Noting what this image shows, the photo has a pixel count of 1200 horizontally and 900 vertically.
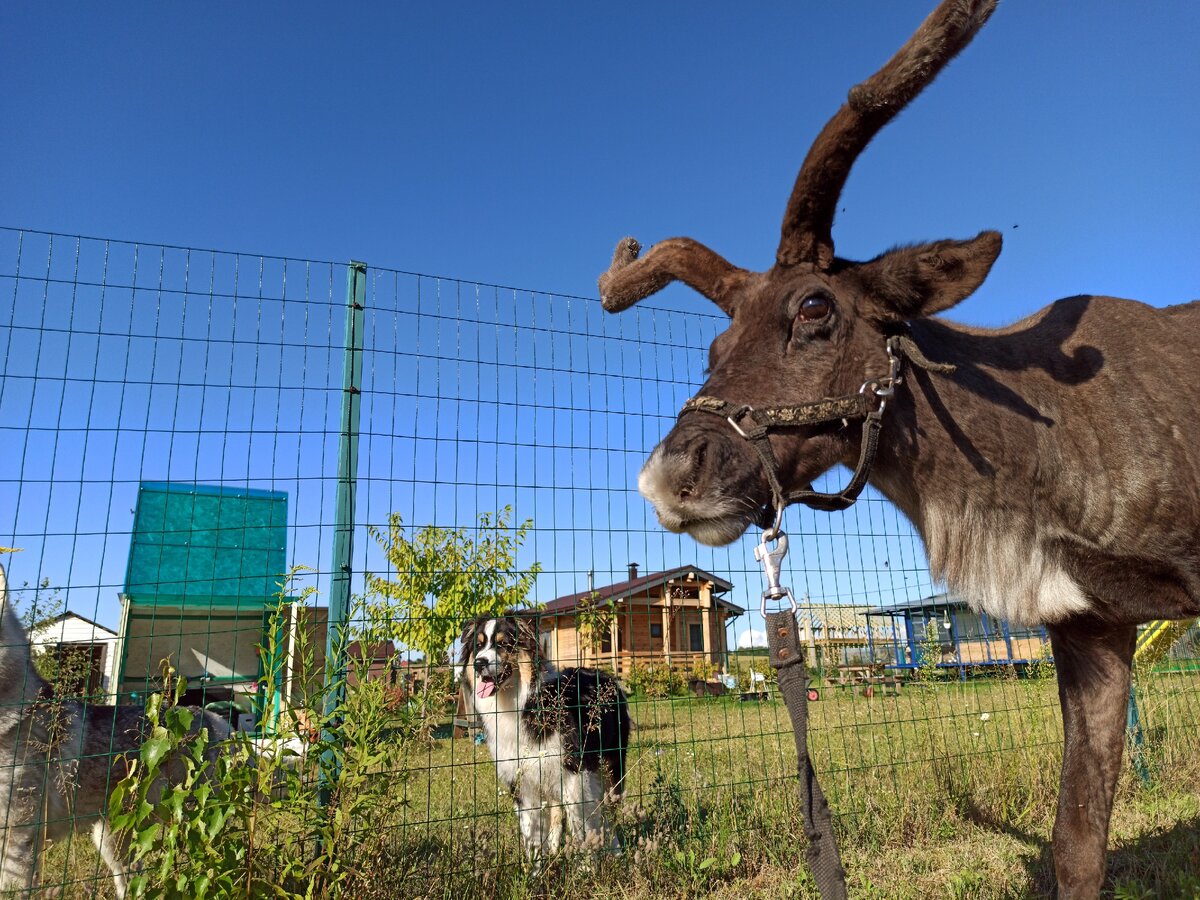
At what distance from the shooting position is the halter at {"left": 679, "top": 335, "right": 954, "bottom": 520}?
2391mm

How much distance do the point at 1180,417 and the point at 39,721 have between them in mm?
5257

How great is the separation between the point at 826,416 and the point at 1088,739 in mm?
2083

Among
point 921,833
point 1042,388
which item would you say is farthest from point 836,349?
point 921,833

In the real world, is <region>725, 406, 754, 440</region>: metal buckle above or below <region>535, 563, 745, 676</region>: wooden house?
above

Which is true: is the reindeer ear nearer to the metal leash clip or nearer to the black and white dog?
the metal leash clip

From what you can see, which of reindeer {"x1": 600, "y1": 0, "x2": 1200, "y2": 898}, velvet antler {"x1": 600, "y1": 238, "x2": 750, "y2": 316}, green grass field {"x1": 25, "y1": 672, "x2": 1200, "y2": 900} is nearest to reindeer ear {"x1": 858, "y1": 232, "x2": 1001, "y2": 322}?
reindeer {"x1": 600, "y1": 0, "x2": 1200, "y2": 898}

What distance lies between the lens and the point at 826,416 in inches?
98.9

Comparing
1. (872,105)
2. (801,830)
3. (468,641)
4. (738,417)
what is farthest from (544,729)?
(872,105)

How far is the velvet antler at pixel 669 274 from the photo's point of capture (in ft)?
10.1

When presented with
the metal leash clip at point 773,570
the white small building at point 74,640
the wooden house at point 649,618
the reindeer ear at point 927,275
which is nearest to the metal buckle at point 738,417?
the metal leash clip at point 773,570

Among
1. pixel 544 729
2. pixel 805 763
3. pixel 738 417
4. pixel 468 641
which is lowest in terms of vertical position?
pixel 544 729

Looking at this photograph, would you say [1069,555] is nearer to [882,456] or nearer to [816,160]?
[882,456]

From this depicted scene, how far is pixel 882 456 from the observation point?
109 inches

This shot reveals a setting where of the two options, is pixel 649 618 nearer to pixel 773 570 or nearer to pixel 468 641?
pixel 468 641
